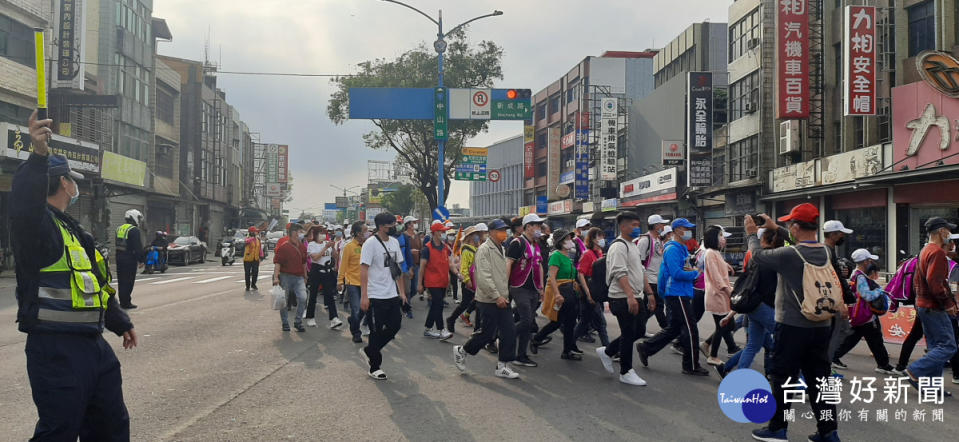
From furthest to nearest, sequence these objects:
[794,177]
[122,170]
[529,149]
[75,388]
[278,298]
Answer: [529,149] < [122,170] < [794,177] < [278,298] < [75,388]

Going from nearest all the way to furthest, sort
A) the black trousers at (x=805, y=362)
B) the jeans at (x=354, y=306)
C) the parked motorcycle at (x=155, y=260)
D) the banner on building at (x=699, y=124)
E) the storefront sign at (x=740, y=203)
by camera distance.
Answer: the black trousers at (x=805, y=362) < the jeans at (x=354, y=306) < the parked motorcycle at (x=155, y=260) < the storefront sign at (x=740, y=203) < the banner on building at (x=699, y=124)

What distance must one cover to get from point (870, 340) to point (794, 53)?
17923 millimetres

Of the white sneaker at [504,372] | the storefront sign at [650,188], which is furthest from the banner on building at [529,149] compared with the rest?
the white sneaker at [504,372]

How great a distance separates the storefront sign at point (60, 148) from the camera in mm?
22234

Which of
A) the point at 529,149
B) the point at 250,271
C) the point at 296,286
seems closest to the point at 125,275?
the point at 296,286

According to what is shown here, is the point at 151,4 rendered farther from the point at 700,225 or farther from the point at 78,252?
the point at 78,252

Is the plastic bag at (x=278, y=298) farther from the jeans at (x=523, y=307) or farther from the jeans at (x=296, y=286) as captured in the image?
the jeans at (x=523, y=307)

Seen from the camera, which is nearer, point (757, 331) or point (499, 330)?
point (757, 331)

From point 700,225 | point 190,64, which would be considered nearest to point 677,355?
point 700,225

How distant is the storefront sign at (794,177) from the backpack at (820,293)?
2074 cm

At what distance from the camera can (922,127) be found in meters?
17.9

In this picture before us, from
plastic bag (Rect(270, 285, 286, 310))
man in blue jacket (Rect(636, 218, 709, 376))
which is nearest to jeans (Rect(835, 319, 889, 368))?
man in blue jacket (Rect(636, 218, 709, 376))

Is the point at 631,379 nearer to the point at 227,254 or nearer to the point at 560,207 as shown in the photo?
the point at 227,254

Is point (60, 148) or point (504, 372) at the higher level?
point (60, 148)
